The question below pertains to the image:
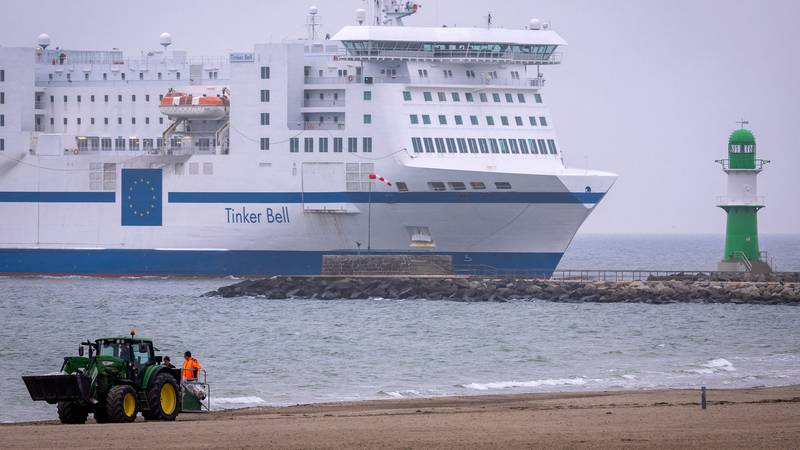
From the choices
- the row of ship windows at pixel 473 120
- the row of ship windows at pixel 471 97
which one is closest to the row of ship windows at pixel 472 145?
the row of ship windows at pixel 473 120

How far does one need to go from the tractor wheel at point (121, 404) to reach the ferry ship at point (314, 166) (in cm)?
2588

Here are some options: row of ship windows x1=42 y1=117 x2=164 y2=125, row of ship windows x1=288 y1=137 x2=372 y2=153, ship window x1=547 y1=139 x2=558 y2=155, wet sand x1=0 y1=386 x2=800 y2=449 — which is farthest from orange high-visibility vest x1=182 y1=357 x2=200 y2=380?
row of ship windows x1=42 y1=117 x2=164 y2=125

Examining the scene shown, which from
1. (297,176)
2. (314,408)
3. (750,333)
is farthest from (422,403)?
(297,176)

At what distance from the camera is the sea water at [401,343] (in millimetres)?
25391

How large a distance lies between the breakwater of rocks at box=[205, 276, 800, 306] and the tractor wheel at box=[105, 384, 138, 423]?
76.8 ft

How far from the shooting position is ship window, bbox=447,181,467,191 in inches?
1687

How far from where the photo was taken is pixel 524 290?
4097 centimetres

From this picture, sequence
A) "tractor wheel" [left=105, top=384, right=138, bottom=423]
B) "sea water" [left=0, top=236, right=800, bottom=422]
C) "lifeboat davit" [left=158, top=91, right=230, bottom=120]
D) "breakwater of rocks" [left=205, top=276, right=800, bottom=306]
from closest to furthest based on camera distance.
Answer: "tractor wheel" [left=105, top=384, right=138, bottom=423] < "sea water" [left=0, top=236, right=800, bottom=422] < "breakwater of rocks" [left=205, top=276, right=800, bottom=306] < "lifeboat davit" [left=158, top=91, right=230, bottom=120]

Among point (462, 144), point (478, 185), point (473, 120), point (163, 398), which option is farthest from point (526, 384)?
point (473, 120)

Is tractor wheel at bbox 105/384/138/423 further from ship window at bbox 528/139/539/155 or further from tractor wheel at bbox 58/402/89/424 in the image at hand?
ship window at bbox 528/139/539/155

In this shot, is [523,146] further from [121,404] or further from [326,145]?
[121,404]

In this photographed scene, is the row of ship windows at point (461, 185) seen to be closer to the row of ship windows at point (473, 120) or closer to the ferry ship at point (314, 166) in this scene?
the ferry ship at point (314, 166)

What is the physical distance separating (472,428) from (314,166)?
28598mm

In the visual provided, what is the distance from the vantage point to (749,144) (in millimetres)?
41188
